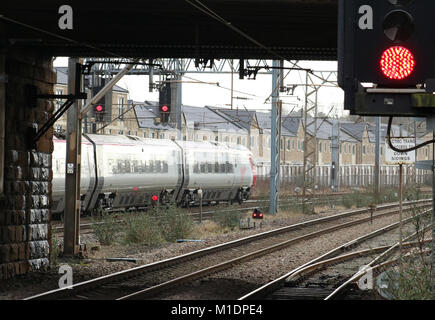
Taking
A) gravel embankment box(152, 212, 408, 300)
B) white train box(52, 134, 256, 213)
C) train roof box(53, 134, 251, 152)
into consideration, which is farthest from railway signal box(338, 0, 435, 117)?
train roof box(53, 134, 251, 152)

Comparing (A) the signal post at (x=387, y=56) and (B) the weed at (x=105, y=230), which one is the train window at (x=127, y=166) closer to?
(B) the weed at (x=105, y=230)

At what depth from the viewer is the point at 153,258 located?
16906 millimetres

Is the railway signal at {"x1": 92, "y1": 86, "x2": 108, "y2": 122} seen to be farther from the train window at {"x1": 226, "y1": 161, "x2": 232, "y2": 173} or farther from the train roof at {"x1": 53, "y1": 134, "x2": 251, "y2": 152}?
the train window at {"x1": 226, "y1": 161, "x2": 232, "y2": 173}

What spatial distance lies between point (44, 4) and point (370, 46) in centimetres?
668

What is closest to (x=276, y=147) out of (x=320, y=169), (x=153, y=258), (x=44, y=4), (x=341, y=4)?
(x=153, y=258)

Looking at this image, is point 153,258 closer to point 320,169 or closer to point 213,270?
point 213,270

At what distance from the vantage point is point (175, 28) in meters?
12.6

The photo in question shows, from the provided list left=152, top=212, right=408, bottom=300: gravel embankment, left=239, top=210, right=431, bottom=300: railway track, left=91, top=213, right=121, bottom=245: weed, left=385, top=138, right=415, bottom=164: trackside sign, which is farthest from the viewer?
left=91, top=213, right=121, bottom=245: weed

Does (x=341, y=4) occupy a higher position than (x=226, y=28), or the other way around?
(x=226, y=28)

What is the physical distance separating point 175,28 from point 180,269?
4969mm

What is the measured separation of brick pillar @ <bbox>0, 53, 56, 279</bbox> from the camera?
1243 centimetres

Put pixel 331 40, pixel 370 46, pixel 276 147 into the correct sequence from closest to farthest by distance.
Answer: pixel 370 46 → pixel 331 40 → pixel 276 147

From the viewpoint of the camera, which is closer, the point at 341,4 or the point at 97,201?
the point at 341,4

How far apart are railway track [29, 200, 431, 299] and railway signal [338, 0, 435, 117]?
6.74 metres
